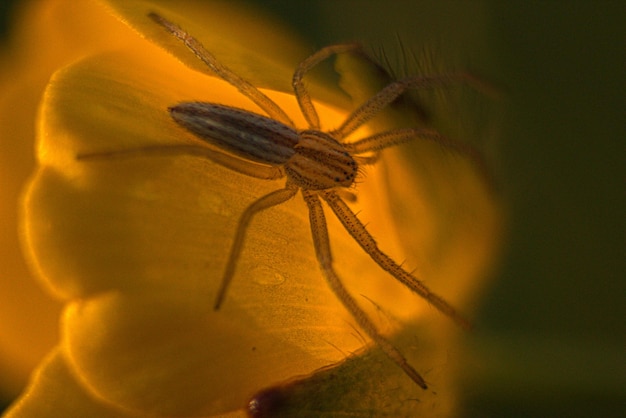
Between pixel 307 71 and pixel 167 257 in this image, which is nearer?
pixel 167 257

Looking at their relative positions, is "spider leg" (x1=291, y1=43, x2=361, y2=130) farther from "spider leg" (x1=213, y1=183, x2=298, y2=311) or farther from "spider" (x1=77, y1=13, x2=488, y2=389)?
"spider leg" (x1=213, y1=183, x2=298, y2=311)

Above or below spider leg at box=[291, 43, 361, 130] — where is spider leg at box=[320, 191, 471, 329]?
below

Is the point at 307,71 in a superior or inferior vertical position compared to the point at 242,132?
superior

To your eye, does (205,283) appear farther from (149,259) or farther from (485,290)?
(485,290)

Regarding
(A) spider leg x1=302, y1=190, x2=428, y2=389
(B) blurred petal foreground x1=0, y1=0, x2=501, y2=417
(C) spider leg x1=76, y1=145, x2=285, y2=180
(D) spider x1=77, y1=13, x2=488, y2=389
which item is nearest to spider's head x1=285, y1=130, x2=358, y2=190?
(D) spider x1=77, y1=13, x2=488, y2=389

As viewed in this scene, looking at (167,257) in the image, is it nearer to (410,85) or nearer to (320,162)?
(410,85)

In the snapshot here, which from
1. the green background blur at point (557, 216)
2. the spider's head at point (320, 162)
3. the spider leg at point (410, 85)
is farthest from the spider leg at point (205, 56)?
the spider's head at point (320, 162)

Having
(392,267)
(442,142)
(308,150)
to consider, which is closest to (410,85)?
(442,142)
